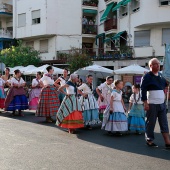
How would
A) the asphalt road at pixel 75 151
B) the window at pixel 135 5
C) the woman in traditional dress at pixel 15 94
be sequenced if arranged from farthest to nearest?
1. the window at pixel 135 5
2. the woman in traditional dress at pixel 15 94
3. the asphalt road at pixel 75 151

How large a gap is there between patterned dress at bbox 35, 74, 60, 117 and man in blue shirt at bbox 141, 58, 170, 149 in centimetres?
502

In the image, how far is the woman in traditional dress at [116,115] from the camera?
30.6 feet

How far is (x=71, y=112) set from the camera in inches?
383

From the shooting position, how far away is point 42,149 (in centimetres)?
752

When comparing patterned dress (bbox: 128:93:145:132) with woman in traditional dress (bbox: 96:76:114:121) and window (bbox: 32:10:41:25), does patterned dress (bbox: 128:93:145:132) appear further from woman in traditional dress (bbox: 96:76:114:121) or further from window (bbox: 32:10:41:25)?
window (bbox: 32:10:41:25)

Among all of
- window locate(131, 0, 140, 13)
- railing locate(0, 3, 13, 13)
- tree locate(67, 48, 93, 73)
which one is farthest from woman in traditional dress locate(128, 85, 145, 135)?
railing locate(0, 3, 13, 13)

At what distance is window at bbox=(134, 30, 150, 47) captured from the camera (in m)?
29.3

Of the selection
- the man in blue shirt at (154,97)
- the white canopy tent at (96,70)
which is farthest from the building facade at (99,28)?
the man in blue shirt at (154,97)

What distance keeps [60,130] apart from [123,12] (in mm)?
24407

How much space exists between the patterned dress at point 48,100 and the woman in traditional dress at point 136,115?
3147 mm

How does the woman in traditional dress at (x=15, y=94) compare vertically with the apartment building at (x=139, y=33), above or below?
below

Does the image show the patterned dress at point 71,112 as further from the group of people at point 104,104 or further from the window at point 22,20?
the window at point 22,20

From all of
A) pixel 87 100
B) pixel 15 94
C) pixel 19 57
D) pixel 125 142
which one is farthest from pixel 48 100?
pixel 19 57

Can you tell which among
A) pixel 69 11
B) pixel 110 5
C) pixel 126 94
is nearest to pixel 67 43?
pixel 69 11
